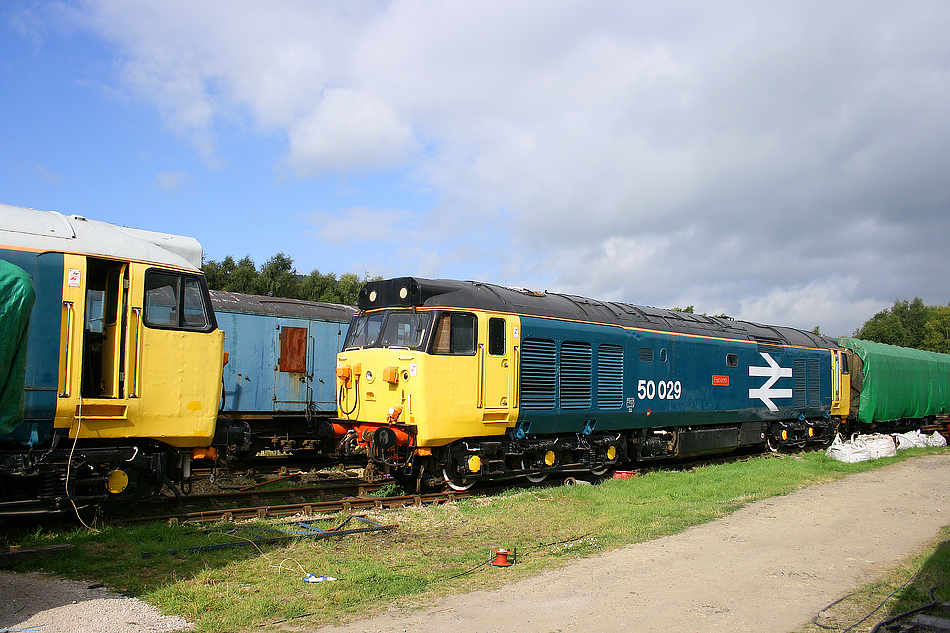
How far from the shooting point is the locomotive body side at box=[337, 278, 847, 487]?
33.7 feet

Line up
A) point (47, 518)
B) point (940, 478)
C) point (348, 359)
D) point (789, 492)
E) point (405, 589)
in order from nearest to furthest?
point (405, 589), point (47, 518), point (348, 359), point (789, 492), point (940, 478)

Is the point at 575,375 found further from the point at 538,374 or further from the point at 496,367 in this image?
the point at 496,367

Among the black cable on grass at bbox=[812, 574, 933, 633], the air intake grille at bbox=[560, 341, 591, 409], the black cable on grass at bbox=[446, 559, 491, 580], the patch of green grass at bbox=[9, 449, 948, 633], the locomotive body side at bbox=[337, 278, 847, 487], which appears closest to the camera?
the black cable on grass at bbox=[812, 574, 933, 633]

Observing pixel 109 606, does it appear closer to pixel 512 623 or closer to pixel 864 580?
pixel 512 623

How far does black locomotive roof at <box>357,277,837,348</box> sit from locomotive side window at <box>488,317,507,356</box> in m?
0.23

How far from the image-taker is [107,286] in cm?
841

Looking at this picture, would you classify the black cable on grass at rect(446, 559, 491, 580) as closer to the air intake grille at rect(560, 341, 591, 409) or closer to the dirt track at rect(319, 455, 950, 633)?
the dirt track at rect(319, 455, 950, 633)

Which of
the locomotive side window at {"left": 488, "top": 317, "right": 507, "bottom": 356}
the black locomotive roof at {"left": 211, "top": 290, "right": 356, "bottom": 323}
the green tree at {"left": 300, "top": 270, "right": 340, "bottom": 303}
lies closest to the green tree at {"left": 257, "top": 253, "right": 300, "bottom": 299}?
the green tree at {"left": 300, "top": 270, "right": 340, "bottom": 303}

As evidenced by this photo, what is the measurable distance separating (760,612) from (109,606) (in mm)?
5541

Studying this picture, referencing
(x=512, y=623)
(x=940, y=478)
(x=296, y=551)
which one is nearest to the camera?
(x=512, y=623)

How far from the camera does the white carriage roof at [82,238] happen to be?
24.5 feet

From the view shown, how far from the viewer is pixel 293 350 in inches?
614

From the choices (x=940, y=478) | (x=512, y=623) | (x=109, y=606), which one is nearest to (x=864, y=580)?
(x=512, y=623)

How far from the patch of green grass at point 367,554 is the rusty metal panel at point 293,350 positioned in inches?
262
